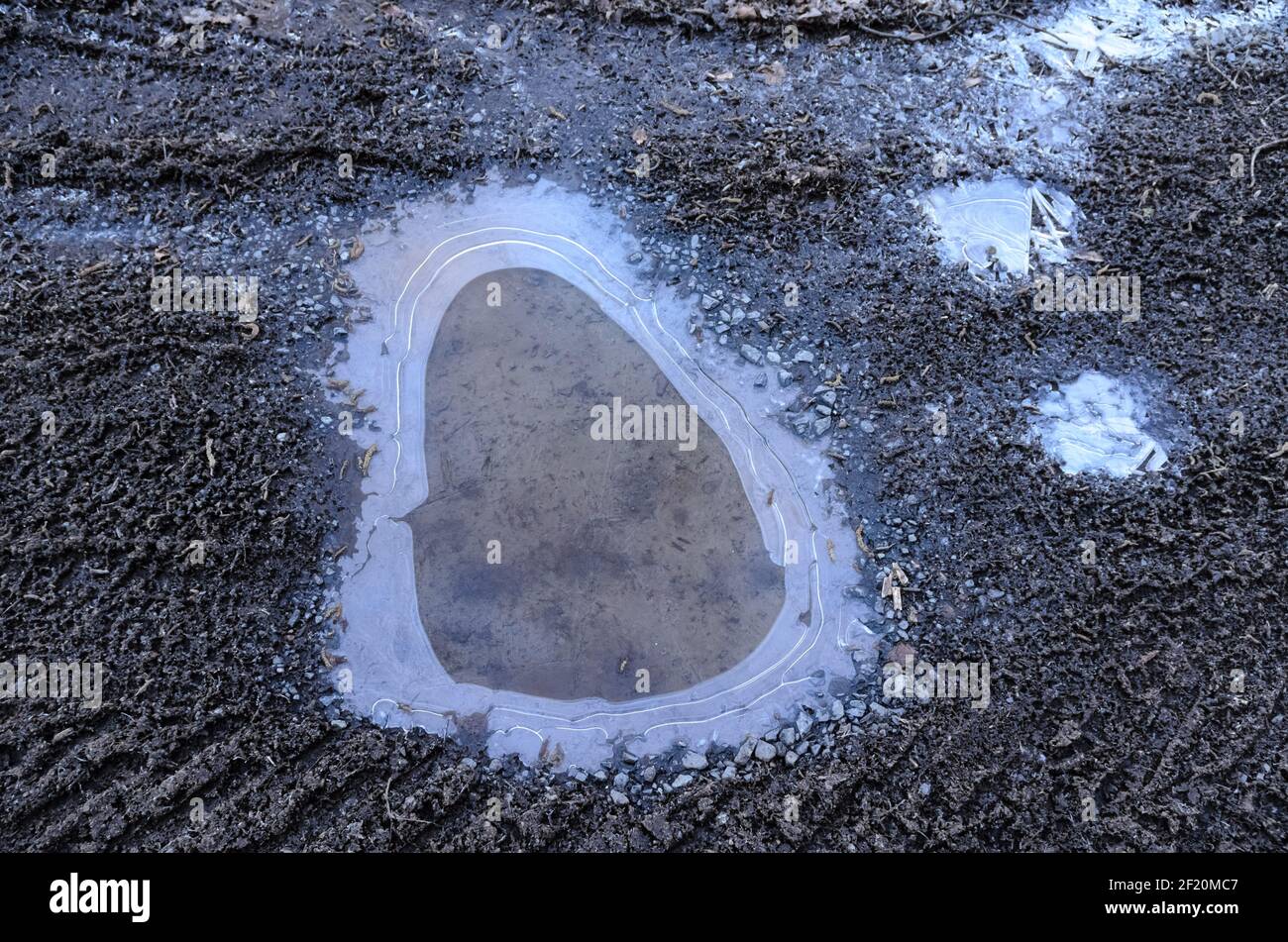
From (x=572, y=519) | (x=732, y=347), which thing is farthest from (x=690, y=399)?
(x=572, y=519)

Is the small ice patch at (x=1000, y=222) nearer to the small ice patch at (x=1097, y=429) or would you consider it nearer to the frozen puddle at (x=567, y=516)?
the small ice patch at (x=1097, y=429)

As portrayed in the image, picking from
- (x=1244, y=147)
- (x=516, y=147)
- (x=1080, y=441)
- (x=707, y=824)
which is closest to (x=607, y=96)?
(x=516, y=147)

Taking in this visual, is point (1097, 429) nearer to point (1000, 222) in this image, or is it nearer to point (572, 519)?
point (1000, 222)

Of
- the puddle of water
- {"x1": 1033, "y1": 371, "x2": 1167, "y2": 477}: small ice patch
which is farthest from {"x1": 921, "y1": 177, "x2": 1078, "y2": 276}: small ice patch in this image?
the puddle of water

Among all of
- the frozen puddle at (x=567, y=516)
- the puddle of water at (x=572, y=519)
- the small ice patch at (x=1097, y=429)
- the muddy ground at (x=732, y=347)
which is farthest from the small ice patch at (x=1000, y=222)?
the puddle of water at (x=572, y=519)

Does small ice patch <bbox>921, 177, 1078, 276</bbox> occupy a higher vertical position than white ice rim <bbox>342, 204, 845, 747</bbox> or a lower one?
higher

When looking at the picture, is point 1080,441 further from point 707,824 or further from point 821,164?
point 707,824

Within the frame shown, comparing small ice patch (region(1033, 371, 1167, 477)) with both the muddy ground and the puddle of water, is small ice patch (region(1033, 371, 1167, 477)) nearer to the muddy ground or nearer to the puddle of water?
the muddy ground
